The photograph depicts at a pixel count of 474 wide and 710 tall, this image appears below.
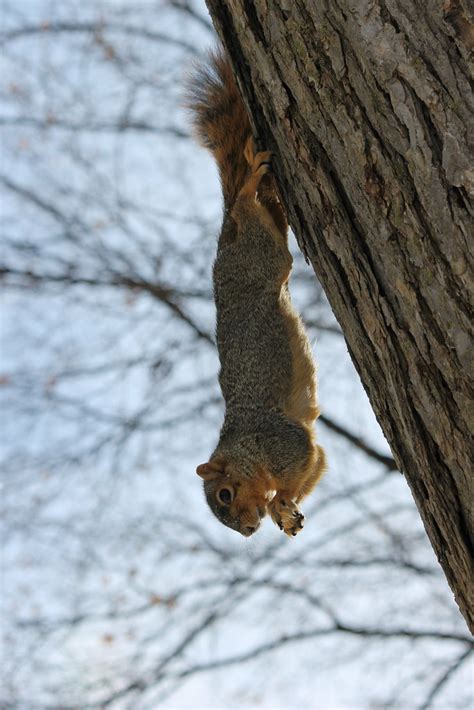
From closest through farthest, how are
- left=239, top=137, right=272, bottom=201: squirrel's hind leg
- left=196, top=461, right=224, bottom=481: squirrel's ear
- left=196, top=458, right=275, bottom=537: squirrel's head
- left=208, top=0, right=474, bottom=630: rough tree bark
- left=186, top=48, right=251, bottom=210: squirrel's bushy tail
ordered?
left=208, top=0, right=474, bottom=630: rough tree bark < left=239, top=137, right=272, bottom=201: squirrel's hind leg < left=186, top=48, right=251, bottom=210: squirrel's bushy tail < left=196, top=458, right=275, bottom=537: squirrel's head < left=196, top=461, right=224, bottom=481: squirrel's ear

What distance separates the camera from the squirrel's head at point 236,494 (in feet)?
13.8

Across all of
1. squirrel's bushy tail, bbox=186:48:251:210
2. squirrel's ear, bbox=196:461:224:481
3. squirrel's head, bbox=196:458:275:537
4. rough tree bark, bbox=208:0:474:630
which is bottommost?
rough tree bark, bbox=208:0:474:630

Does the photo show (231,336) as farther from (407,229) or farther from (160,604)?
(160,604)

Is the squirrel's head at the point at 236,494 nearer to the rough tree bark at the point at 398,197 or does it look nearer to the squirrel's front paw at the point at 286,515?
the squirrel's front paw at the point at 286,515

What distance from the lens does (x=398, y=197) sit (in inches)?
72.8

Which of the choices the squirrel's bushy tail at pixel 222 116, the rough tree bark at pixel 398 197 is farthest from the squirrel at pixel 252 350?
the rough tree bark at pixel 398 197

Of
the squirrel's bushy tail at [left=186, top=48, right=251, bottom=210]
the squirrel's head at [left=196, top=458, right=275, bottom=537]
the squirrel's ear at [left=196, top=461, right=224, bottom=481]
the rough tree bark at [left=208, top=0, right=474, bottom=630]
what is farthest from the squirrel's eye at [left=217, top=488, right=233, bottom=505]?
the rough tree bark at [left=208, top=0, right=474, bottom=630]

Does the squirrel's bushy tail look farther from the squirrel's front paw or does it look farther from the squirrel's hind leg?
A: the squirrel's front paw

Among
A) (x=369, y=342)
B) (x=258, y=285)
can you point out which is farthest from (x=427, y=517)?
(x=258, y=285)

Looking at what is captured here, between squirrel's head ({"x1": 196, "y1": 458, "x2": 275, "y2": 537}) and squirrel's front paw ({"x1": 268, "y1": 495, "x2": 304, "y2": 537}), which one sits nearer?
squirrel's front paw ({"x1": 268, "y1": 495, "x2": 304, "y2": 537})

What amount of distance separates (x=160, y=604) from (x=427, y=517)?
21.0 feet

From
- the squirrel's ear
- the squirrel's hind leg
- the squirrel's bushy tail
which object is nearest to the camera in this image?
the squirrel's hind leg

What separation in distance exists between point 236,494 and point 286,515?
352mm

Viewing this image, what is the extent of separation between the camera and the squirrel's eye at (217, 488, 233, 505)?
14.0 feet
